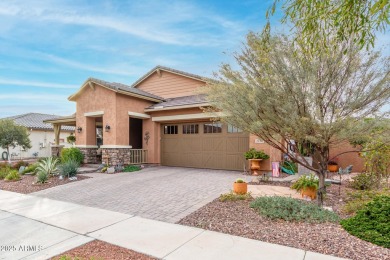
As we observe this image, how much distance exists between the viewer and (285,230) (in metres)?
4.11

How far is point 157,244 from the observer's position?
373cm

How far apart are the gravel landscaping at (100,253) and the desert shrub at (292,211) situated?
108 inches

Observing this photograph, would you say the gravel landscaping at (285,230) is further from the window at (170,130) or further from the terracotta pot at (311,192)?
the window at (170,130)

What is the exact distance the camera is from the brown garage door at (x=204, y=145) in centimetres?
1155

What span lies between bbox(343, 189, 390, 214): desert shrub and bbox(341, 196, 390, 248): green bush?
384 mm

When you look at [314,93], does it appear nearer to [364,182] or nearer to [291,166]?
[364,182]

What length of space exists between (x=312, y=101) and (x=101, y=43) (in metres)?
11.1

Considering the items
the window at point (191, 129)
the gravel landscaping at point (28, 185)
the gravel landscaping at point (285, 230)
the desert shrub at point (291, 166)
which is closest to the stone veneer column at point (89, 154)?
the gravel landscaping at point (28, 185)

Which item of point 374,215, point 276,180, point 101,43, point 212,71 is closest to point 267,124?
point 212,71

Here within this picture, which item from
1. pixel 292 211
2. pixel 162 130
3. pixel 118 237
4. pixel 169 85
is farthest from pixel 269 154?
pixel 169 85

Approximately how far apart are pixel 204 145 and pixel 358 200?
7.78 metres

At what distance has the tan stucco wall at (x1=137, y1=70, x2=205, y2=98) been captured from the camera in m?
14.6

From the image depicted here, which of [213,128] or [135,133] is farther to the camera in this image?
[135,133]

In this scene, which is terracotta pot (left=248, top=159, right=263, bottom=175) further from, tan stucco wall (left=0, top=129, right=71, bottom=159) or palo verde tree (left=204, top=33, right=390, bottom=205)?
tan stucco wall (left=0, top=129, right=71, bottom=159)
